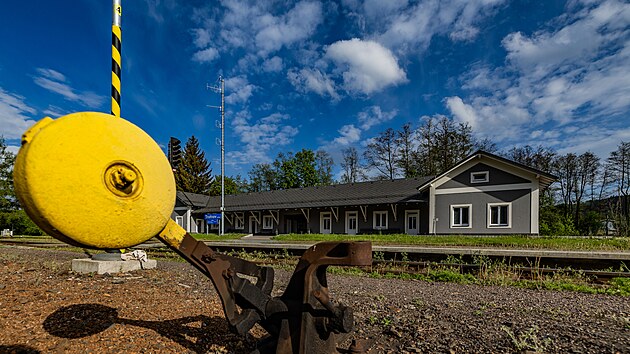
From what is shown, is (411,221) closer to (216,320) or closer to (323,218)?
(323,218)

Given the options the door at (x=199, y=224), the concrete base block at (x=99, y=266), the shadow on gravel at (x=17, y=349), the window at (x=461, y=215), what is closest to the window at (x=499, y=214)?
the window at (x=461, y=215)

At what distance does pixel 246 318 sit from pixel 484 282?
715cm

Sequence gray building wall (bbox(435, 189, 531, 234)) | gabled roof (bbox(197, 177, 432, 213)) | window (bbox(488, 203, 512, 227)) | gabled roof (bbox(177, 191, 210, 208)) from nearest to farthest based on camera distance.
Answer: gray building wall (bbox(435, 189, 531, 234)), window (bbox(488, 203, 512, 227)), gabled roof (bbox(197, 177, 432, 213)), gabled roof (bbox(177, 191, 210, 208))

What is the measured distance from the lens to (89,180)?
62.4 inches

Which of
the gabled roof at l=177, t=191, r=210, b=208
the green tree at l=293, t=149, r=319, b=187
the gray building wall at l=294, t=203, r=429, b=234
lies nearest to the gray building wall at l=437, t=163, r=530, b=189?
the gray building wall at l=294, t=203, r=429, b=234

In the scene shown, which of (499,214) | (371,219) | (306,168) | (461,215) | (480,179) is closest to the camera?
(499,214)

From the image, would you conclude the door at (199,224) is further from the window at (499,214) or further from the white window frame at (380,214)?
the window at (499,214)

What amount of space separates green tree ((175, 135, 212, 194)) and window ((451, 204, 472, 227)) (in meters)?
49.7

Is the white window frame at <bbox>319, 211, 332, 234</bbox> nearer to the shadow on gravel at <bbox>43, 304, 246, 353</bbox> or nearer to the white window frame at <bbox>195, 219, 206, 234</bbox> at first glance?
the white window frame at <bbox>195, 219, 206, 234</bbox>

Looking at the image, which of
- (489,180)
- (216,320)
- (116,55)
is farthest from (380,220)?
(216,320)

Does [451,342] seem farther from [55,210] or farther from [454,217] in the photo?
[454,217]

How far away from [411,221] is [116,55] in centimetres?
2555

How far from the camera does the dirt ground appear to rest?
10.1 ft

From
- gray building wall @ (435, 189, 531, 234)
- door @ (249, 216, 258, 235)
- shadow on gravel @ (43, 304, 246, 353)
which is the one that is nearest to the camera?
shadow on gravel @ (43, 304, 246, 353)
